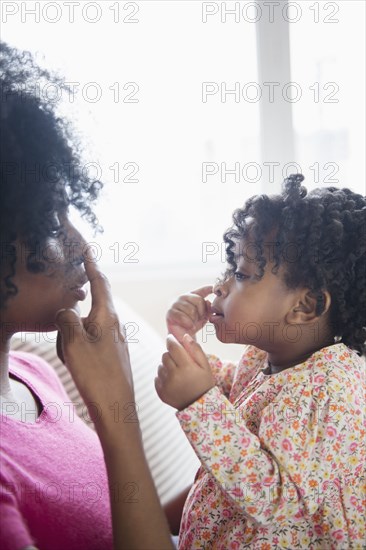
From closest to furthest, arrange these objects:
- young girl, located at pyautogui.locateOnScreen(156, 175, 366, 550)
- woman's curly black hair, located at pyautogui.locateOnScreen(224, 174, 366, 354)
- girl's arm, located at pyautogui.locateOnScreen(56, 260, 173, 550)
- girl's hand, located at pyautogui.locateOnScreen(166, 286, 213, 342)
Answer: girl's arm, located at pyautogui.locateOnScreen(56, 260, 173, 550) < young girl, located at pyautogui.locateOnScreen(156, 175, 366, 550) < woman's curly black hair, located at pyautogui.locateOnScreen(224, 174, 366, 354) < girl's hand, located at pyautogui.locateOnScreen(166, 286, 213, 342)

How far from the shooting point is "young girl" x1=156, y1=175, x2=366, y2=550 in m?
0.94

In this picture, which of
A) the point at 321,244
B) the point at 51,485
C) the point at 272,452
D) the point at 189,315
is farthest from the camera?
the point at 189,315

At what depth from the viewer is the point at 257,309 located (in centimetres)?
111

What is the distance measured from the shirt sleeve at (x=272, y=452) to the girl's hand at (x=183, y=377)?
18 millimetres

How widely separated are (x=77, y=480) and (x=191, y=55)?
1.90 m

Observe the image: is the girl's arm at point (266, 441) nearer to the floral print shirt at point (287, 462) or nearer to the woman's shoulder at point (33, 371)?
the floral print shirt at point (287, 462)

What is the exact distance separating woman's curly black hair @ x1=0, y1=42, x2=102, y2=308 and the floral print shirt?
37 centimetres

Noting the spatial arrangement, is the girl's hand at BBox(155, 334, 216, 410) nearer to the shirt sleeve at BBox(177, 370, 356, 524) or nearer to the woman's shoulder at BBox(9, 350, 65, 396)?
the shirt sleeve at BBox(177, 370, 356, 524)

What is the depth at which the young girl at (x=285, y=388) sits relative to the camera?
94 cm

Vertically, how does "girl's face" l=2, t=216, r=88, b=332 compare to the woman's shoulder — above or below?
above

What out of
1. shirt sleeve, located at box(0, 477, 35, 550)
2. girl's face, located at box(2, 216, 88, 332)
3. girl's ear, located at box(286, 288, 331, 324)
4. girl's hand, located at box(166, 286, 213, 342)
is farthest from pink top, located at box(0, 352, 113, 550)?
girl's ear, located at box(286, 288, 331, 324)

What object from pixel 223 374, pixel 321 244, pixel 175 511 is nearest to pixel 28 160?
pixel 321 244

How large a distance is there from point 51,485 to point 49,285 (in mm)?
290

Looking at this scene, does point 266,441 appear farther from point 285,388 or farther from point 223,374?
point 223,374
